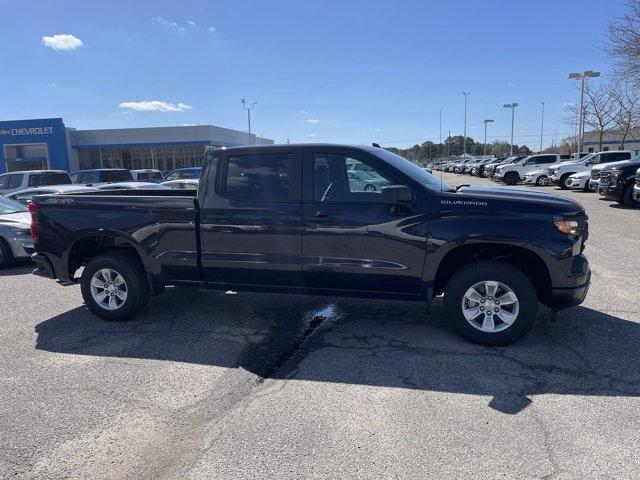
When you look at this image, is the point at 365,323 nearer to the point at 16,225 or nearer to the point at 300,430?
the point at 300,430

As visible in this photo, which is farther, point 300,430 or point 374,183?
point 374,183

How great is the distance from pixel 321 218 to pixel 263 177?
80 centimetres

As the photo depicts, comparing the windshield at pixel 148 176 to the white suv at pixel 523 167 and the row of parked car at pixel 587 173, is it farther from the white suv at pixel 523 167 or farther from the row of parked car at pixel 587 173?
the white suv at pixel 523 167

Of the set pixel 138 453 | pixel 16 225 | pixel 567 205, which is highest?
pixel 567 205

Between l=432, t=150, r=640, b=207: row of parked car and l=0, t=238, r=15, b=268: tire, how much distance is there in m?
16.1

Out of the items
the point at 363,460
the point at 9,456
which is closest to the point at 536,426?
the point at 363,460

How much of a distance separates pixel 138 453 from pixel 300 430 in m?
1.03

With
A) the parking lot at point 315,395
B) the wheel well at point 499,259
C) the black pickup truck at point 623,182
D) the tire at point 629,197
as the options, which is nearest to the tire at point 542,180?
the black pickup truck at point 623,182

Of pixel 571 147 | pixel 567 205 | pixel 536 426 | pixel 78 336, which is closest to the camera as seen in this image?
pixel 536 426

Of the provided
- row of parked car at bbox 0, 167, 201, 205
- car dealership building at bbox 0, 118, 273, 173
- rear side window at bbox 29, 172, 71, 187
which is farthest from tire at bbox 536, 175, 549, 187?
car dealership building at bbox 0, 118, 273, 173

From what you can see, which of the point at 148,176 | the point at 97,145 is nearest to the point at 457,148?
the point at 97,145

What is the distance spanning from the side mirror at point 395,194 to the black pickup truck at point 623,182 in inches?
571

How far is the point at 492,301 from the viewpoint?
4637 mm

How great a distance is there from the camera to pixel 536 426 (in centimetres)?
334
